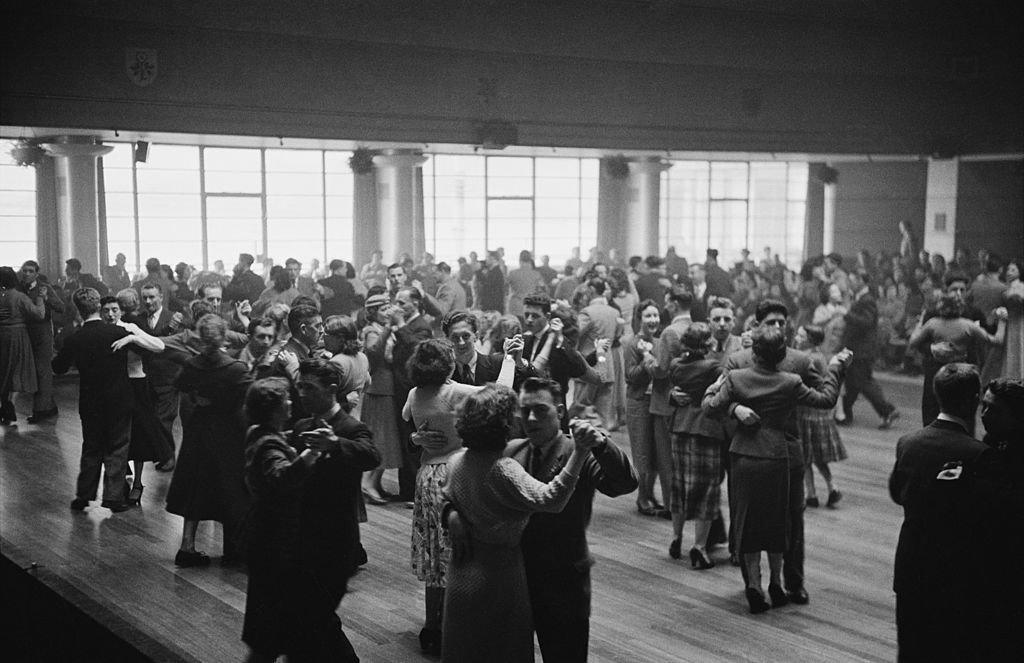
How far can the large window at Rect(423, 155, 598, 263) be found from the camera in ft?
56.3

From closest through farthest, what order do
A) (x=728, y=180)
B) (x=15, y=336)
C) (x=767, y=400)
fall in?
(x=767, y=400)
(x=15, y=336)
(x=728, y=180)

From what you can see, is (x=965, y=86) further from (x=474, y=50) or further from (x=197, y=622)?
(x=197, y=622)

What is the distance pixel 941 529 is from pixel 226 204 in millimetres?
12123

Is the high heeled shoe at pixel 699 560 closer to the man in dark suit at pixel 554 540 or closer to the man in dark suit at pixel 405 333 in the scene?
the man in dark suit at pixel 405 333

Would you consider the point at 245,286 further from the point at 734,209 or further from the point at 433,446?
the point at 734,209

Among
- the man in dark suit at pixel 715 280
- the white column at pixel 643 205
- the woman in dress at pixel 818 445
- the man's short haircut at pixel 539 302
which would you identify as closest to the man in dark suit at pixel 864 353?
the man in dark suit at pixel 715 280

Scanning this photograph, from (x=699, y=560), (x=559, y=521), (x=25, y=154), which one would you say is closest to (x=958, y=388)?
(x=559, y=521)

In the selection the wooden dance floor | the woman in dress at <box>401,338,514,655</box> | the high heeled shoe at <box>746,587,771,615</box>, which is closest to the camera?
the woman in dress at <box>401,338,514,655</box>

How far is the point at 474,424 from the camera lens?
3.44 m

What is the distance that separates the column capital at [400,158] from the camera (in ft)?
44.8

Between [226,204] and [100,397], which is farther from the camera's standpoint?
[226,204]

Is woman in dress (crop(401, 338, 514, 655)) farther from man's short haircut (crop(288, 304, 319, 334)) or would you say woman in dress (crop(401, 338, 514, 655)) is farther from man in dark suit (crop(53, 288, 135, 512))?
man in dark suit (crop(53, 288, 135, 512))

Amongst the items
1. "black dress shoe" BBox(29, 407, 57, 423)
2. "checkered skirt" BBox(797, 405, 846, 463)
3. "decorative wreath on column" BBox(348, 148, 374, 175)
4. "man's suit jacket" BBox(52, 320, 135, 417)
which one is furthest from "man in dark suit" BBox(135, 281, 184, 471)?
"decorative wreath on column" BBox(348, 148, 374, 175)

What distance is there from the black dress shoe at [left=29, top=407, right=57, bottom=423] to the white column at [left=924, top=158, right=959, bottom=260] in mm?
13268
